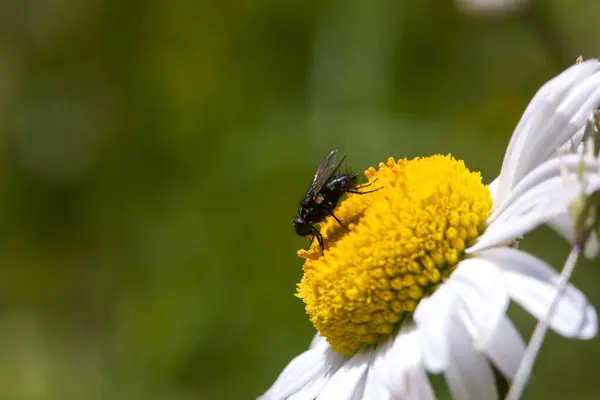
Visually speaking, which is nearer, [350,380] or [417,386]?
[417,386]

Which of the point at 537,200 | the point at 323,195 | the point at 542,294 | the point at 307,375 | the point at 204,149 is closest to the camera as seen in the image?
the point at 542,294

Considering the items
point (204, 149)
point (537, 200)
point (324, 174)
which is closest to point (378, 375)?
point (537, 200)

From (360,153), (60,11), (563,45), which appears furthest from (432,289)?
(60,11)

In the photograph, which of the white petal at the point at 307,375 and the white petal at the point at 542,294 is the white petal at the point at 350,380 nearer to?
the white petal at the point at 307,375

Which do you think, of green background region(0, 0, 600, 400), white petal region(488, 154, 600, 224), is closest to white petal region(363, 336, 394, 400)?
white petal region(488, 154, 600, 224)

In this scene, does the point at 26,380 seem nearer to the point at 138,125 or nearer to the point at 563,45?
the point at 138,125

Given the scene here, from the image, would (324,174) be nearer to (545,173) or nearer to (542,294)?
(545,173)

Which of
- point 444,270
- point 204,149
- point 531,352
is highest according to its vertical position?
point 204,149

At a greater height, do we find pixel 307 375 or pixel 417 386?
pixel 307 375
